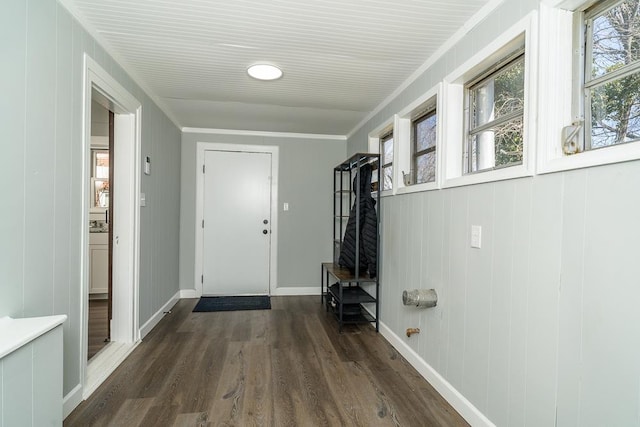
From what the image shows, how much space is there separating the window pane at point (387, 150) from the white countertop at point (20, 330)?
2.80 m

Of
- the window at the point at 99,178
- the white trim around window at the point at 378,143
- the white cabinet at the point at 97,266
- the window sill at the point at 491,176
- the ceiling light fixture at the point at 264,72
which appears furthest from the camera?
the window at the point at 99,178

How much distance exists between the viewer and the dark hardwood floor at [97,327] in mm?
2455

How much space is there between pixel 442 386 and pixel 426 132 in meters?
1.82

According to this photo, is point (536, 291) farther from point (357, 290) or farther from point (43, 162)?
point (43, 162)

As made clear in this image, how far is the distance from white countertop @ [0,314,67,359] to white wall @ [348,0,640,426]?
1.93 metres

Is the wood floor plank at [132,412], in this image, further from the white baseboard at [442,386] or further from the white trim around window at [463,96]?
the white trim around window at [463,96]

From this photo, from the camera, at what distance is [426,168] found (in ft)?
8.17

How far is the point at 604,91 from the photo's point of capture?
118 cm

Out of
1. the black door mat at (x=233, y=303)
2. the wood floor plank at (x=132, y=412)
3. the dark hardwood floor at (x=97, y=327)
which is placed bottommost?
the black door mat at (x=233, y=303)

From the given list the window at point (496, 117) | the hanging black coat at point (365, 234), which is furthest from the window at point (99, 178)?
the window at point (496, 117)

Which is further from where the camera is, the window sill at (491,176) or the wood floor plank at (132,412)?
the wood floor plank at (132,412)

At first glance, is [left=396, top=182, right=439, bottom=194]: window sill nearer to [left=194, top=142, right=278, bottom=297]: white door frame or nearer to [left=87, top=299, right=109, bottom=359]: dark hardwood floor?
[left=194, top=142, right=278, bottom=297]: white door frame

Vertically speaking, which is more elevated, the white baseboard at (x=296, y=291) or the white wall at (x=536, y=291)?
the white wall at (x=536, y=291)

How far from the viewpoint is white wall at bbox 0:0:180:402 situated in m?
1.27
